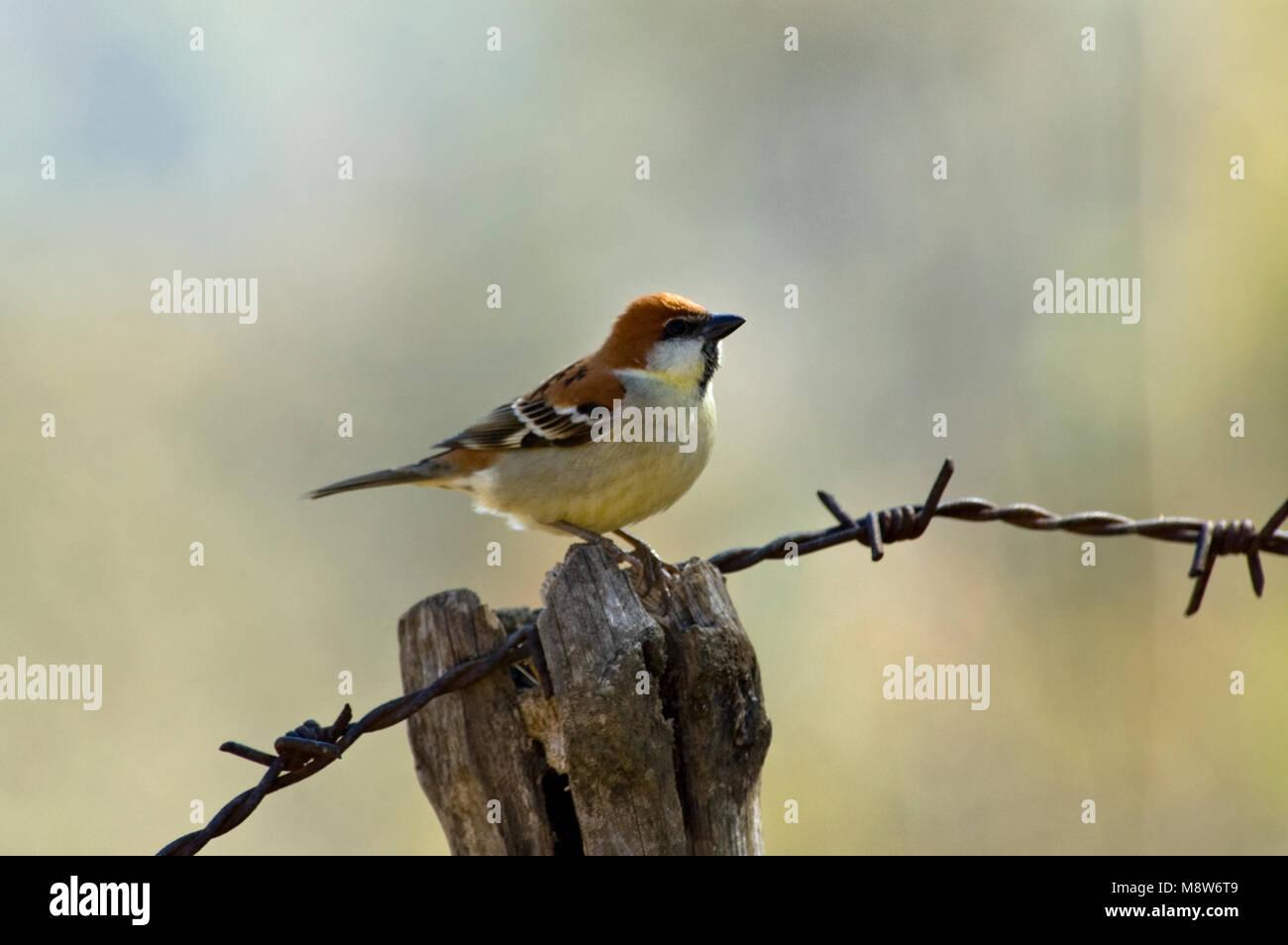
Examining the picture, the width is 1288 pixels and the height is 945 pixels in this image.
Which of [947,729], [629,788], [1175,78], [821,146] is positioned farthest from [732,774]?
[1175,78]

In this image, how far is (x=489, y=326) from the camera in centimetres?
752

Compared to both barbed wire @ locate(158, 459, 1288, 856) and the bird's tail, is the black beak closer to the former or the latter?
the bird's tail

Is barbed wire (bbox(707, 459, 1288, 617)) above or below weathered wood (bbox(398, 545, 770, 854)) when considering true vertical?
above

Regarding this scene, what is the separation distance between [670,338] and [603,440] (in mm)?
833

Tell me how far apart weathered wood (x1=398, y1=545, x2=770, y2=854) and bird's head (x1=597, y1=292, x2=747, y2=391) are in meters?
2.62

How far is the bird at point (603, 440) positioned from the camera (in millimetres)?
4828

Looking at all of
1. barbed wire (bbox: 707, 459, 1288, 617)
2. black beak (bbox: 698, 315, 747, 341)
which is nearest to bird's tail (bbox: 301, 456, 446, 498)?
black beak (bbox: 698, 315, 747, 341)

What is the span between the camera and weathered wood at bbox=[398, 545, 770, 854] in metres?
2.56

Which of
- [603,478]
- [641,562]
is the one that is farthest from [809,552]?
[603,478]

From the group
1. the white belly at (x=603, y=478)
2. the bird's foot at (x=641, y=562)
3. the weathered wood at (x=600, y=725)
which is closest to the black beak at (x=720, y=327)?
the white belly at (x=603, y=478)

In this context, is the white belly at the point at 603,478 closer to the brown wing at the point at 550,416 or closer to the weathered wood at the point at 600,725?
the brown wing at the point at 550,416

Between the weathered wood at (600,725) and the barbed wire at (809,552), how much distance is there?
99mm

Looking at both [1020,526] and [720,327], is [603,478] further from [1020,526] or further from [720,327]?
[1020,526]
